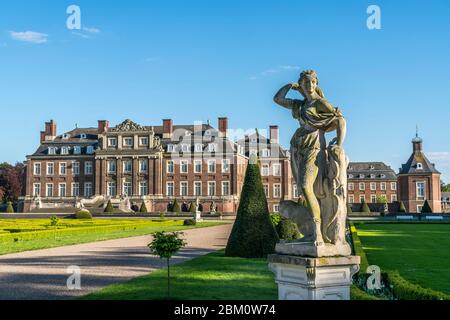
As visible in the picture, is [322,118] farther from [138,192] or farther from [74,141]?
[74,141]

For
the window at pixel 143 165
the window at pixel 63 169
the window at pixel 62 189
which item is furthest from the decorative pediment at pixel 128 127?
the window at pixel 62 189

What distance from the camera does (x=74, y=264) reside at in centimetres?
1244

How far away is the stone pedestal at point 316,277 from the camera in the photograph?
4797mm

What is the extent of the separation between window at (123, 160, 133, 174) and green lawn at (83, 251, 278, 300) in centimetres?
4201

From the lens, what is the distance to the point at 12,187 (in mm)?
64062

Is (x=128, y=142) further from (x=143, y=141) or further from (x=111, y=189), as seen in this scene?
(x=111, y=189)

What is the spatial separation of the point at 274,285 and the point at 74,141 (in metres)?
50.3

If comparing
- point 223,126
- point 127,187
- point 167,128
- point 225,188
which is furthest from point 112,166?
point 223,126

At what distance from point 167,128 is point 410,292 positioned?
154 ft

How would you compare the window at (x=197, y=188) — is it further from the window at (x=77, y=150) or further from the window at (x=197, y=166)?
the window at (x=77, y=150)

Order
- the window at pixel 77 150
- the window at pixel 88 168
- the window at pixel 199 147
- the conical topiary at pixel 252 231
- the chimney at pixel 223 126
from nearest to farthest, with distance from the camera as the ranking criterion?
the conical topiary at pixel 252 231 < the window at pixel 199 147 < the chimney at pixel 223 126 < the window at pixel 88 168 < the window at pixel 77 150

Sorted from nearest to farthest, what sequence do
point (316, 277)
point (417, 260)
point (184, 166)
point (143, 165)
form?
point (316, 277) < point (417, 260) < point (184, 166) < point (143, 165)

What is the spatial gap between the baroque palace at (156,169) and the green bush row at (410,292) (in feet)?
140
